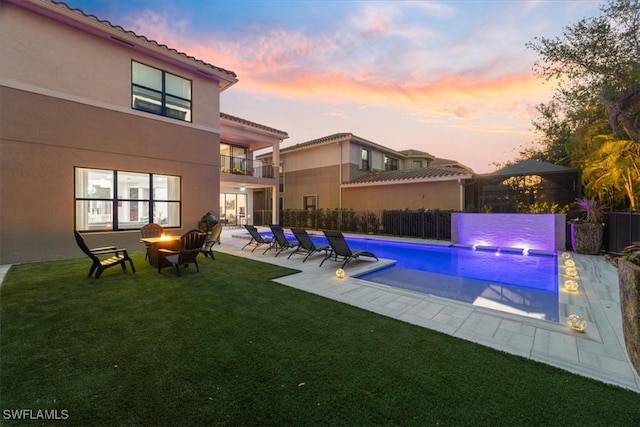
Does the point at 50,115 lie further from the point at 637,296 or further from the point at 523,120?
the point at 523,120

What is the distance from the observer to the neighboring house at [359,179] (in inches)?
616

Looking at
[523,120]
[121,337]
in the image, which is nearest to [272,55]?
[121,337]

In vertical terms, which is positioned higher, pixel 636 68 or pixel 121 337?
pixel 636 68

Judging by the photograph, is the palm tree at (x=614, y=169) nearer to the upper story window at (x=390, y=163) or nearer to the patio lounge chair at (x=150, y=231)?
the upper story window at (x=390, y=163)

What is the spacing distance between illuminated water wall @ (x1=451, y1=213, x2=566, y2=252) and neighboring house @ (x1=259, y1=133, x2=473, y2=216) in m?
→ 2.57

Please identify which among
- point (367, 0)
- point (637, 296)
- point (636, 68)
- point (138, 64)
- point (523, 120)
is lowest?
point (637, 296)

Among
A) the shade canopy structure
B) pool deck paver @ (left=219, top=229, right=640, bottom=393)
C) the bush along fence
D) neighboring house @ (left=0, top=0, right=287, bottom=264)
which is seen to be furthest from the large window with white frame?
the shade canopy structure

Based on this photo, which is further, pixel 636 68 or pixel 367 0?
pixel 367 0

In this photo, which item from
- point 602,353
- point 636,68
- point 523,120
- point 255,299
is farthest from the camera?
point 523,120

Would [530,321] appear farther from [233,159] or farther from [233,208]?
[233,208]

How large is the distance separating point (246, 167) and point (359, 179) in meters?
7.87

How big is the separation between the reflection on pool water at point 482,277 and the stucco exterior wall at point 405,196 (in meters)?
4.27

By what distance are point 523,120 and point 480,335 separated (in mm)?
21617

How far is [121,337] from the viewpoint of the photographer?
3.44 meters
